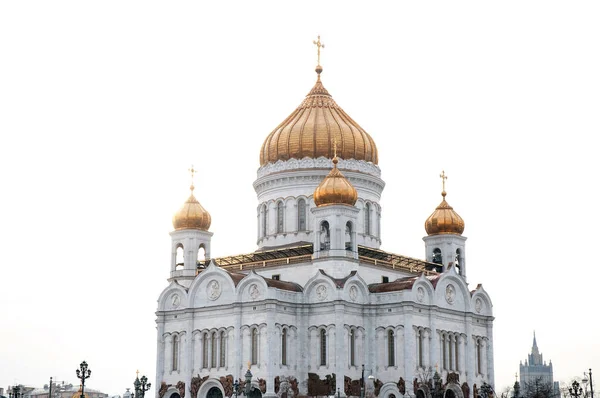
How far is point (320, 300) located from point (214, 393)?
26.6 feet

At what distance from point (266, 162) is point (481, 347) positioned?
59.0 ft

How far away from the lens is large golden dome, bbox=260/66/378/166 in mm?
69688

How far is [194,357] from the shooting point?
64.0 metres

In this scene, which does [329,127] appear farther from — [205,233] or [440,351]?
[440,351]

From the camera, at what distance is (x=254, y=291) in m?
62.3

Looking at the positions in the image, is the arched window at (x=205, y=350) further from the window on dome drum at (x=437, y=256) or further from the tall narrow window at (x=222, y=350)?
the window on dome drum at (x=437, y=256)

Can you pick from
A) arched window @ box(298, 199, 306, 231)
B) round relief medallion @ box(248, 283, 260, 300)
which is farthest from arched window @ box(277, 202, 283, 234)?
round relief medallion @ box(248, 283, 260, 300)

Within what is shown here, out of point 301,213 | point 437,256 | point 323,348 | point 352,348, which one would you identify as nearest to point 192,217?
point 301,213

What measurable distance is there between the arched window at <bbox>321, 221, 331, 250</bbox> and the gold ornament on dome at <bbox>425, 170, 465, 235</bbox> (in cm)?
1003

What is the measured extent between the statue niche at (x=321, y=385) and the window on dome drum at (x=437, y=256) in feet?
44.8

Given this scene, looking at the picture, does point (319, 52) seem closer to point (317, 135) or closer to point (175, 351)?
point (317, 135)

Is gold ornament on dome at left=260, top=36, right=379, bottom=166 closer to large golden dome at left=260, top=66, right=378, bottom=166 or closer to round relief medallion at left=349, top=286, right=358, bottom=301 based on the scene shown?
large golden dome at left=260, top=66, right=378, bottom=166

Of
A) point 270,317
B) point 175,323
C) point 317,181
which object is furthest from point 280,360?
point 317,181

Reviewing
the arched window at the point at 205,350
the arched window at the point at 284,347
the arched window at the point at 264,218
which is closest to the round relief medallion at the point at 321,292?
the arched window at the point at 284,347
